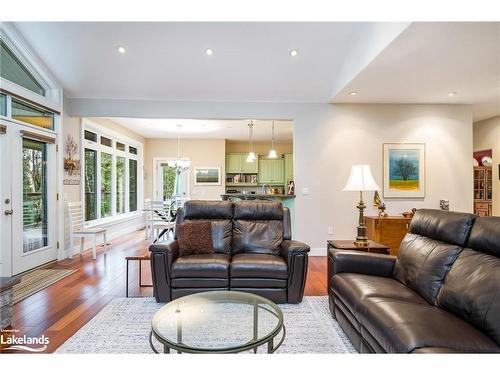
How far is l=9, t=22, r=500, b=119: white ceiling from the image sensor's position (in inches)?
127

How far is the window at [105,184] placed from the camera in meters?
6.65

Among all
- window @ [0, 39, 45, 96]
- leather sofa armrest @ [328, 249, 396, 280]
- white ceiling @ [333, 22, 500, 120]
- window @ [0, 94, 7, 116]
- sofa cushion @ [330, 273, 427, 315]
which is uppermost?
window @ [0, 39, 45, 96]

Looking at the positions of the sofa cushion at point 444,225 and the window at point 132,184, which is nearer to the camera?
the sofa cushion at point 444,225

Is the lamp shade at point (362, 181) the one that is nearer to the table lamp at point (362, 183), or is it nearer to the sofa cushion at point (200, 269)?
the table lamp at point (362, 183)

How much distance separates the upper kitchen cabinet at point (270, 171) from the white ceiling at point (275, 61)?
4.07 meters

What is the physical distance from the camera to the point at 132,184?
27.2ft

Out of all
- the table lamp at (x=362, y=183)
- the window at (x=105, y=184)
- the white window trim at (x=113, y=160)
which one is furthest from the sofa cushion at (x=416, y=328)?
the window at (x=105, y=184)

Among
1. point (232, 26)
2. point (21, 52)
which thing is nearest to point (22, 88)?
point (21, 52)

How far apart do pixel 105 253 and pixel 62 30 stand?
352cm

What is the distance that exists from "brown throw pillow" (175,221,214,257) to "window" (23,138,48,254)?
7.98 ft

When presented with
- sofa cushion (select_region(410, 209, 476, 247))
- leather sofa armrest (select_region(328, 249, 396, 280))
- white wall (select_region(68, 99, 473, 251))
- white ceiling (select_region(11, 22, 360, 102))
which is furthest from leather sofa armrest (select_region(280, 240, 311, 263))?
white ceiling (select_region(11, 22, 360, 102))

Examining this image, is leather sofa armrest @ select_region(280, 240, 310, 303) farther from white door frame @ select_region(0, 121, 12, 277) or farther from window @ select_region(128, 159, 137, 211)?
window @ select_region(128, 159, 137, 211)

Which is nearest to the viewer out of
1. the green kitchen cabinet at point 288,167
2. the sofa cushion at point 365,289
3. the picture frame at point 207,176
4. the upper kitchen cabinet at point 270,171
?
the sofa cushion at point 365,289
